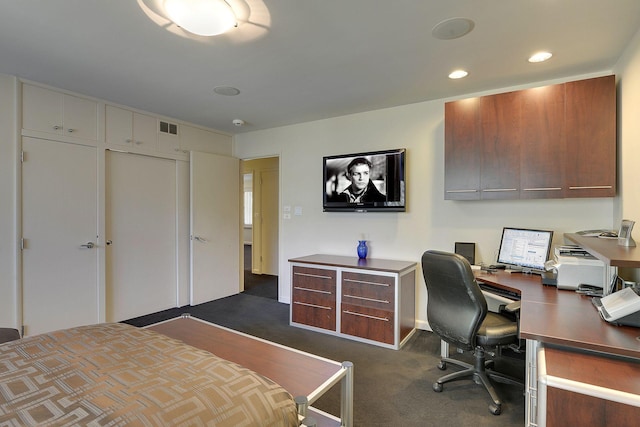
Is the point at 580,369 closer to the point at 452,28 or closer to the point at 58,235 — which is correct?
the point at 452,28

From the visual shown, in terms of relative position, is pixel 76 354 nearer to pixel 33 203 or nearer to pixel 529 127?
pixel 33 203

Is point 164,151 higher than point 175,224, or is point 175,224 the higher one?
point 164,151

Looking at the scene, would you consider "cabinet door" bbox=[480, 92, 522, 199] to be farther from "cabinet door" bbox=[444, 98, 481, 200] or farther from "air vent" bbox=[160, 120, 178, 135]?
"air vent" bbox=[160, 120, 178, 135]

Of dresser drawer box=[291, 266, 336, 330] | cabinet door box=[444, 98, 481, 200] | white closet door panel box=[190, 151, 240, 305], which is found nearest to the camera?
cabinet door box=[444, 98, 481, 200]

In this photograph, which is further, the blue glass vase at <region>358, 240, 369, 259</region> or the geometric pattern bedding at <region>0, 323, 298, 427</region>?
the blue glass vase at <region>358, 240, 369, 259</region>

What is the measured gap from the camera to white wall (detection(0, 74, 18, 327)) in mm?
2807

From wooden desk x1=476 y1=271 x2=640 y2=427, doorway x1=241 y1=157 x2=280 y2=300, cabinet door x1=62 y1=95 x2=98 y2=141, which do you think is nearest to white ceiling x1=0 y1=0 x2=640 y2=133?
cabinet door x1=62 y1=95 x2=98 y2=141

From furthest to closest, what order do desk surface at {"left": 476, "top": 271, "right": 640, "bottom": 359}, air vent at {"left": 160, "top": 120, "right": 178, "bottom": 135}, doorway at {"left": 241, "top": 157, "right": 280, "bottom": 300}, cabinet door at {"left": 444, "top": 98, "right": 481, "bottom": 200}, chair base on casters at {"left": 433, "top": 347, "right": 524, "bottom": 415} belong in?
doorway at {"left": 241, "top": 157, "right": 280, "bottom": 300} < air vent at {"left": 160, "top": 120, "right": 178, "bottom": 135} < cabinet door at {"left": 444, "top": 98, "right": 481, "bottom": 200} < chair base on casters at {"left": 433, "top": 347, "right": 524, "bottom": 415} < desk surface at {"left": 476, "top": 271, "right": 640, "bottom": 359}

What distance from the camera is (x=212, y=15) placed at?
1.77 meters

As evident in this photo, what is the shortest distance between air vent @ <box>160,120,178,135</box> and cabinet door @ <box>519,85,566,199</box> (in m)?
3.99

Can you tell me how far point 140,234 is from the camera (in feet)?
12.7

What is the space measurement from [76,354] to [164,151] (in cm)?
322

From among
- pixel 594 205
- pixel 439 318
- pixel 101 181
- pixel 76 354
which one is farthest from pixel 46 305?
pixel 594 205

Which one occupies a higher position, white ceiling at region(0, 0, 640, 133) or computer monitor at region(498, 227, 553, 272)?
white ceiling at region(0, 0, 640, 133)
